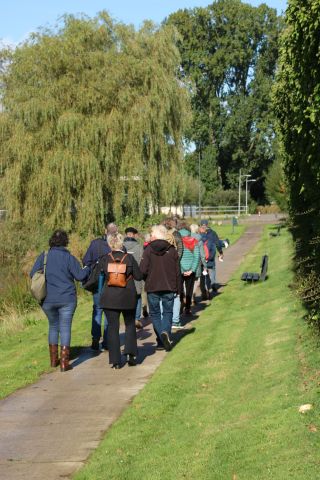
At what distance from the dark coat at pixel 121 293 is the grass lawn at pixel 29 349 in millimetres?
1283

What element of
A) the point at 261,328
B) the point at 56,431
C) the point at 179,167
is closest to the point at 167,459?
the point at 56,431

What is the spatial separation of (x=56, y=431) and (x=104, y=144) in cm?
2318

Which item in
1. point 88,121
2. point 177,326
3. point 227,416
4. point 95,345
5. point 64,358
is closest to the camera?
point 227,416

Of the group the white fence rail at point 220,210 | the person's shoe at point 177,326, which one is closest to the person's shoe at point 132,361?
the person's shoe at point 177,326

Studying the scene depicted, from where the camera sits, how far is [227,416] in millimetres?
6895

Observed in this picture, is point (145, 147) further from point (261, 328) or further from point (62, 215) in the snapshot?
point (261, 328)

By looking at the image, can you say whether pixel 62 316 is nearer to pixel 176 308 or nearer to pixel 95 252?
pixel 95 252

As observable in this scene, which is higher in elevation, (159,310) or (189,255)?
(189,255)

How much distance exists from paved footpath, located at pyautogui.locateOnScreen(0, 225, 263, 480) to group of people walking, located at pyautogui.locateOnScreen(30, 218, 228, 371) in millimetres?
357

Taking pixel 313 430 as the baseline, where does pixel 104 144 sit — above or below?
above

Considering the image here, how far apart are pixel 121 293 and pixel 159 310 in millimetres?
1259

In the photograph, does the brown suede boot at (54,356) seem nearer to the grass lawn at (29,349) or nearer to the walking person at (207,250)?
the grass lawn at (29,349)

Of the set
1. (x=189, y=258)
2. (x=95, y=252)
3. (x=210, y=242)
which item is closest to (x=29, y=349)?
(x=95, y=252)

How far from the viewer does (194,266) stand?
14930mm
